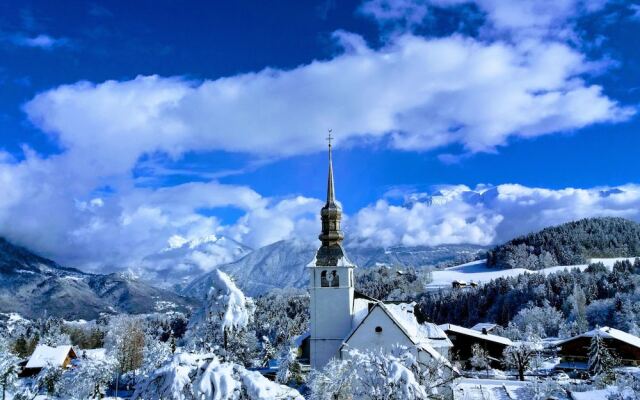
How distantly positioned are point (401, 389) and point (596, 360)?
154ft

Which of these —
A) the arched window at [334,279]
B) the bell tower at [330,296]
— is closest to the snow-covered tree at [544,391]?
the bell tower at [330,296]

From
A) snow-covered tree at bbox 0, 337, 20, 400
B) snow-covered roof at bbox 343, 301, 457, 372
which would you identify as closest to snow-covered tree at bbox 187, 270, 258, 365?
snow-covered roof at bbox 343, 301, 457, 372

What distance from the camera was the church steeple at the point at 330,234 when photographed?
5203 cm

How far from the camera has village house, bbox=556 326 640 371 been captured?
217 feet

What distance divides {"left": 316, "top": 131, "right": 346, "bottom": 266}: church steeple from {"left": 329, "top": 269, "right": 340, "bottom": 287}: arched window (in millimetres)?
954

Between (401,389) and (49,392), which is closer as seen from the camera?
(401,389)

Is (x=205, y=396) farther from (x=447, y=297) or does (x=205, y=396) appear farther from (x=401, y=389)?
(x=447, y=297)

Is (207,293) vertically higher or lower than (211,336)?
higher

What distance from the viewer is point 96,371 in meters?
46.2

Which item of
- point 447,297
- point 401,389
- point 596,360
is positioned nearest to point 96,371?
point 401,389

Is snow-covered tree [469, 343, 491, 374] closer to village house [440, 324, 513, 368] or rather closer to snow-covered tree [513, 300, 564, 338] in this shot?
village house [440, 324, 513, 368]

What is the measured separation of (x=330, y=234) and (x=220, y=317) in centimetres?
2500

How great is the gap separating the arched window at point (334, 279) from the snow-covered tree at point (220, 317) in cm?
2273

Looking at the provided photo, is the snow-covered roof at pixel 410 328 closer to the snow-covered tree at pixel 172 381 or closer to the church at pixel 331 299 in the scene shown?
the church at pixel 331 299
